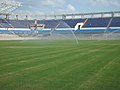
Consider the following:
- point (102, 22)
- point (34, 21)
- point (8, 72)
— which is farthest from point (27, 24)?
point (8, 72)

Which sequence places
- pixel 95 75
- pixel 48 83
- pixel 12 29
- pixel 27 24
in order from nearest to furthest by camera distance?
pixel 48 83
pixel 95 75
pixel 12 29
pixel 27 24

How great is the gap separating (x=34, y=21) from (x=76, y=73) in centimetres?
10469

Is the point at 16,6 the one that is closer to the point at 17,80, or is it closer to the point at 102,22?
the point at 102,22

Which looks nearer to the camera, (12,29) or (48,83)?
(48,83)

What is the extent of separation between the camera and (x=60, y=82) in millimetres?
9797

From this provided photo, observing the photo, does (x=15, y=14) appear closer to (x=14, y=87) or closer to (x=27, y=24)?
(x=27, y=24)

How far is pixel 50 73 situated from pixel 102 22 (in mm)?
81853

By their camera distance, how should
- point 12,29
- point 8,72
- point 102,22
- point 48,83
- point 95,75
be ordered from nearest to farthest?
1. point 48,83
2. point 95,75
3. point 8,72
4. point 102,22
5. point 12,29

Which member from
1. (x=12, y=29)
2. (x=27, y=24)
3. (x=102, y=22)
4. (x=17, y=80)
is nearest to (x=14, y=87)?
(x=17, y=80)

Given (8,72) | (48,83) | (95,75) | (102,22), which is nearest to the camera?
(48,83)

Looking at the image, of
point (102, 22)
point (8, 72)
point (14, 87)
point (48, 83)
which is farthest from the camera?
point (102, 22)

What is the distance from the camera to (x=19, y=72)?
12.0 meters

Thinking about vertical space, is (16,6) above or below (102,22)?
above

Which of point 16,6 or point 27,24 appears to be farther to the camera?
point 27,24
